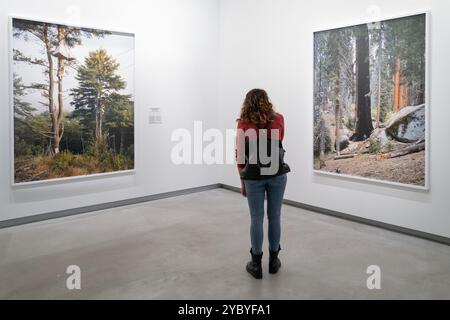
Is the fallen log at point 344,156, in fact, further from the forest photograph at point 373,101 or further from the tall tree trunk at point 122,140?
the tall tree trunk at point 122,140

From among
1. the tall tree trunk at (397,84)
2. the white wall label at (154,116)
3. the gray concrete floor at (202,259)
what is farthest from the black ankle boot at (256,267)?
the white wall label at (154,116)

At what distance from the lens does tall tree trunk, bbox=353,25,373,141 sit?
15.4ft

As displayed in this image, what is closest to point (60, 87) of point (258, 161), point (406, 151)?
point (258, 161)

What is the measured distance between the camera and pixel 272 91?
6023mm

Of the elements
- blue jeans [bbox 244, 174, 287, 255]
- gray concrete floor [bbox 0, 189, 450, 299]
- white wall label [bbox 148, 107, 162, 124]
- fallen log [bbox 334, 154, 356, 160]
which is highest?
white wall label [bbox 148, 107, 162, 124]

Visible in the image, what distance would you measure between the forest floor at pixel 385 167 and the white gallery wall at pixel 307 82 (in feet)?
0.39

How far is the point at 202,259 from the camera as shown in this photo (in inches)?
150

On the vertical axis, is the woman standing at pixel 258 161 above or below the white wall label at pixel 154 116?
below

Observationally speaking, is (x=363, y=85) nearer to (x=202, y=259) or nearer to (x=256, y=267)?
(x=256, y=267)

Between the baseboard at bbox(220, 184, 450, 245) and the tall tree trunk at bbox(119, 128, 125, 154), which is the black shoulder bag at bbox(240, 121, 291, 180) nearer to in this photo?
the baseboard at bbox(220, 184, 450, 245)

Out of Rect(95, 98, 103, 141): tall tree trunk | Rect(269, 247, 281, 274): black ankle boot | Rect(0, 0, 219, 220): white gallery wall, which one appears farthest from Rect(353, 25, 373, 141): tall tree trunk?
Rect(95, 98, 103, 141): tall tree trunk

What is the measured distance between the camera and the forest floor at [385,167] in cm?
431

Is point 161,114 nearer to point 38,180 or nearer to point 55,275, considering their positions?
point 38,180

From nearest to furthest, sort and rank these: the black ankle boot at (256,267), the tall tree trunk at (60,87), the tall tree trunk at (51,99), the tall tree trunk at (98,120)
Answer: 1. the black ankle boot at (256,267)
2. the tall tree trunk at (51,99)
3. the tall tree trunk at (60,87)
4. the tall tree trunk at (98,120)
